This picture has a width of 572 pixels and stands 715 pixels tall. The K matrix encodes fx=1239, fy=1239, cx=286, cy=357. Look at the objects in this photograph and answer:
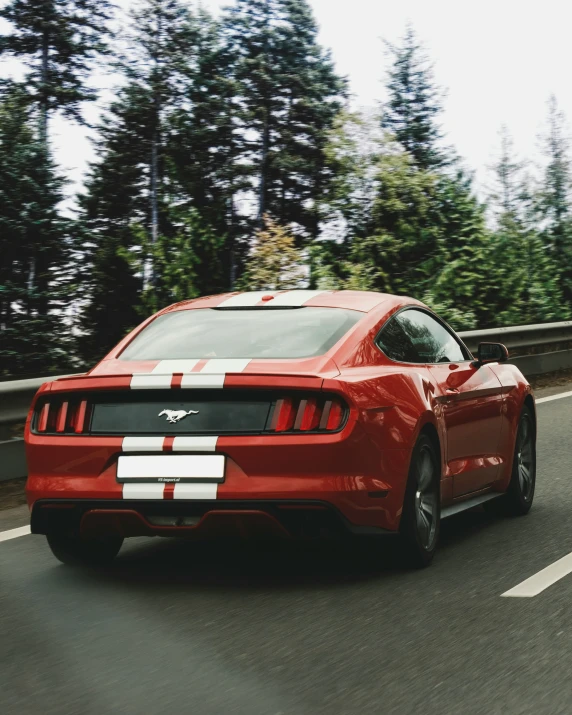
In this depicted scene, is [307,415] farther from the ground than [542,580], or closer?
farther from the ground

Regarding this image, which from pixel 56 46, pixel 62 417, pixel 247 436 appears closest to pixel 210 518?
pixel 247 436

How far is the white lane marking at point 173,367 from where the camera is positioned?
18.4 ft

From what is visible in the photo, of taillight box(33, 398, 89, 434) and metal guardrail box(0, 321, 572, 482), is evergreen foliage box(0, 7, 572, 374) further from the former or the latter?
taillight box(33, 398, 89, 434)

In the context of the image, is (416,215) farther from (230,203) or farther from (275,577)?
(275,577)

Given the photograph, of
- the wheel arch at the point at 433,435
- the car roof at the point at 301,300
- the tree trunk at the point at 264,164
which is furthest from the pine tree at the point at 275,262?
the wheel arch at the point at 433,435

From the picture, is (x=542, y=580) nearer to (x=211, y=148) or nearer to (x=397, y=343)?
(x=397, y=343)

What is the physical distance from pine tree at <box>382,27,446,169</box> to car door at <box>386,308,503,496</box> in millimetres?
59946

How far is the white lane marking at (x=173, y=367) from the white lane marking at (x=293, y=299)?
0.85m

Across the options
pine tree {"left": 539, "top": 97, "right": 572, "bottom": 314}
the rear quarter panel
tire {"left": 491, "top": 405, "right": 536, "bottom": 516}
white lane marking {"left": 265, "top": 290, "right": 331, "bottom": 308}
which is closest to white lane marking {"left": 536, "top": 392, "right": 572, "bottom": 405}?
tire {"left": 491, "top": 405, "right": 536, "bottom": 516}

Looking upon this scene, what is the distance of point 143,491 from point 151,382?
1.59ft

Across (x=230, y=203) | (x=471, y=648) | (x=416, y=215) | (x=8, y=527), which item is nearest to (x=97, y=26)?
(x=230, y=203)

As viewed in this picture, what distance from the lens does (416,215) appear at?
51375 millimetres

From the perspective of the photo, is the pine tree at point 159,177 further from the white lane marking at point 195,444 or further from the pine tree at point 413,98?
the white lane marking at point 195,444

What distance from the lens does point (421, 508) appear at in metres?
6.09
